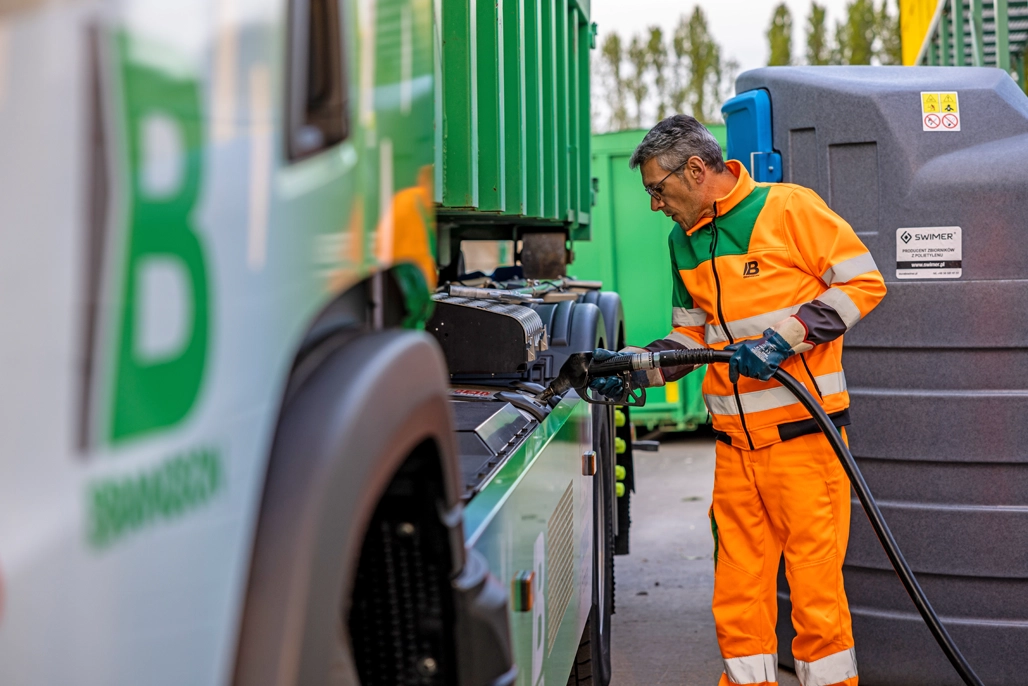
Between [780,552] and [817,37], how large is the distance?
76.7ft

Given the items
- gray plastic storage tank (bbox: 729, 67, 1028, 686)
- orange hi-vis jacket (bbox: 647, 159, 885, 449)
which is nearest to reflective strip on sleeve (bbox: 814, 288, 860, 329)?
orange hi-vis jacket (bbox: 647, 159, 885, 449)

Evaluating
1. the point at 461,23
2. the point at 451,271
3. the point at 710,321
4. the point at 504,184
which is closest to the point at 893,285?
the point at 710,321

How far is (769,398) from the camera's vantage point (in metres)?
3.29

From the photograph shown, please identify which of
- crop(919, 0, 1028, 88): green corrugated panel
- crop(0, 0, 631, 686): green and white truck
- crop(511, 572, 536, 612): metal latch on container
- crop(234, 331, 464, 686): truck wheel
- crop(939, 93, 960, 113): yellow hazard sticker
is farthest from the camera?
crop(919, 0, 1028, 88): green corrugated panel

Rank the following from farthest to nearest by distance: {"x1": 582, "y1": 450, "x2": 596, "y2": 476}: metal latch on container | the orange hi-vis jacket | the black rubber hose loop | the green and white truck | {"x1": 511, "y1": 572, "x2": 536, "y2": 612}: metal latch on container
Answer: {"x1": 582, "y1": 450, "x2": 596, "y2": 476}: metal latch on container
the orange hi-vis jacket
the black rubber hose loop
{"x1": 511, "y1": 572, "x2": 536, "y2": 612}: metal latch on container
the green and white truck

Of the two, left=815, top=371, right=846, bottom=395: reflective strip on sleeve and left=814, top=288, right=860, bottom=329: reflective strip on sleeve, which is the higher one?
left=814, top=288, right=860, bottom=329: reflective strip on sleeve

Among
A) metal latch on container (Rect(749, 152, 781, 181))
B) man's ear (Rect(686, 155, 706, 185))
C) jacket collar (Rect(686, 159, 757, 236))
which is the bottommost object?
jacket collar (Rect(686, 159, 757, 236))

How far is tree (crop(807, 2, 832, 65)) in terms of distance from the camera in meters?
24.6

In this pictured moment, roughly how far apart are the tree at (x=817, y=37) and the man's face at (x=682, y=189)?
22.8m

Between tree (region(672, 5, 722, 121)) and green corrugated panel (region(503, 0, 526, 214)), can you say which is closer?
green corrugated panel (region(503, 0, 526, 214))

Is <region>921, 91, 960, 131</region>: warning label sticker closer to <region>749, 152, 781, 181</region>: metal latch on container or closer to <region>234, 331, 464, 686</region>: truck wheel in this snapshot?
<region>749, 152, 781, 181</region>: metal latch on container

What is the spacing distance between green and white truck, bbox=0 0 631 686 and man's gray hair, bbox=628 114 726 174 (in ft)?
6.00

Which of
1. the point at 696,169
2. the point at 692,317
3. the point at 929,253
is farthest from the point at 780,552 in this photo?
the point at 696,169

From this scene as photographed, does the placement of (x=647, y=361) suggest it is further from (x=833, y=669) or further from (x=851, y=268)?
(x=833, y=669)
